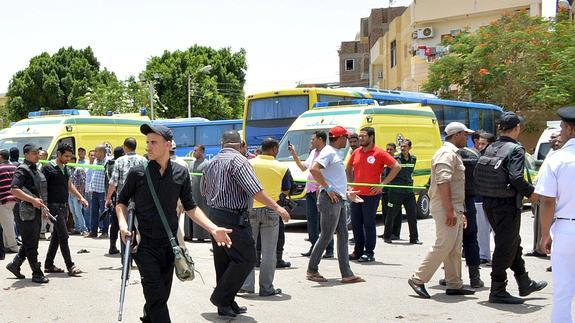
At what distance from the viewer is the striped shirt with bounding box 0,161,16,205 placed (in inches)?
475

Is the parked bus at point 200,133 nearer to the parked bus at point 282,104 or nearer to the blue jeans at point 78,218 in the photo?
the parked bus at point 282,104

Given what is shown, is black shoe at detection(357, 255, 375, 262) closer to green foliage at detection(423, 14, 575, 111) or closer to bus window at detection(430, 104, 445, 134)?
bus window at detection(430, 104, 445, 134)

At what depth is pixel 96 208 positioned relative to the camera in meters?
15.6

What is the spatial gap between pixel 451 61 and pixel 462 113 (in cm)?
1134

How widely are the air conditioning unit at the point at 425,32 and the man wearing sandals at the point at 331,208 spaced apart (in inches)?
1542

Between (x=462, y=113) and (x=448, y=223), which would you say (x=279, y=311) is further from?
(x=462, y=113)

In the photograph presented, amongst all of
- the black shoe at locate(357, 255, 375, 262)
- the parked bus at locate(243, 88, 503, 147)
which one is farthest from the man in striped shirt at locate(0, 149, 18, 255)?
the parked bus at locate(243, 88, 503, 147)

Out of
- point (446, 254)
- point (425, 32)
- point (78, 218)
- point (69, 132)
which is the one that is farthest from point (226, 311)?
point (425, 32)

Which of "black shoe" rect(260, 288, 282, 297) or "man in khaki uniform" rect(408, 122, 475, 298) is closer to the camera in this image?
"man in khaki uniform" rect(408, 122, 475, 298)

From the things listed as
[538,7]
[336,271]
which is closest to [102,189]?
[336,271]

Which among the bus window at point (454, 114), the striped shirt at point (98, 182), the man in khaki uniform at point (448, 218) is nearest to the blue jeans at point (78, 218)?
the striped shirt at point (98, 182)

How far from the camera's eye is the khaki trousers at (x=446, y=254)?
27.2 feet

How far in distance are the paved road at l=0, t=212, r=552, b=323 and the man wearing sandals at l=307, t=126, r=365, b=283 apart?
20 cm

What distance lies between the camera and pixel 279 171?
907 cm
